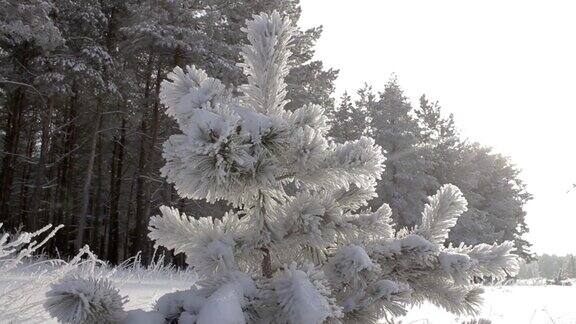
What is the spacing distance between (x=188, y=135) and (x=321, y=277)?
616 millimetres

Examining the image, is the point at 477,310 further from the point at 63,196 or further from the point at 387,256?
the point at 63,196

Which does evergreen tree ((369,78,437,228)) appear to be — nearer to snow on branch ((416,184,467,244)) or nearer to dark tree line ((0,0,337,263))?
dark tree line ((0,0,337,263))

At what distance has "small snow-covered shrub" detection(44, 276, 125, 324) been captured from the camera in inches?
51.7

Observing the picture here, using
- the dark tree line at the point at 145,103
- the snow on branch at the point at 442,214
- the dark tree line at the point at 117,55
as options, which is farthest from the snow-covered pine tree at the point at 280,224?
the dark tree line at the point at 145,103

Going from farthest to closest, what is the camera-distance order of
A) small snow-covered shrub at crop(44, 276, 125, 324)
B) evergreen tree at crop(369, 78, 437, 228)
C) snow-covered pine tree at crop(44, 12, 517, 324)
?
evergreen tree at crop(369, 78, 437, 228) < snow-covered pine tree at crop(44, 12, 517, 324) < small snow-covered shrub at crop(44, 276, 125, 324)

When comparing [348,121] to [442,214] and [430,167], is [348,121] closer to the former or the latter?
[430,167]

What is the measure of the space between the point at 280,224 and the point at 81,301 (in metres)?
0.76

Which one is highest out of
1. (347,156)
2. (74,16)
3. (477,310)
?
(74,16)

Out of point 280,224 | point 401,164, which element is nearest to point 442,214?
point 280,224

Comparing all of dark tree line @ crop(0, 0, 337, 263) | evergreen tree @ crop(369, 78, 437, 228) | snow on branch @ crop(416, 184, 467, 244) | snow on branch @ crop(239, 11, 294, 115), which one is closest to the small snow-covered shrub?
snow on branch @ crop(239, 11, 294, 115)

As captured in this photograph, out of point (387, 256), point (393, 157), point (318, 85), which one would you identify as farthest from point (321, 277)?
point (393, 157)

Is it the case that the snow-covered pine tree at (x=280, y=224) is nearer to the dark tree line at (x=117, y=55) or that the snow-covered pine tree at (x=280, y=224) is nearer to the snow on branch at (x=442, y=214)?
the snow on branch at (x=442, y=214)

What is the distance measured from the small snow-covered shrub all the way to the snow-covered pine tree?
10 cm

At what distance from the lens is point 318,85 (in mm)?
19047
